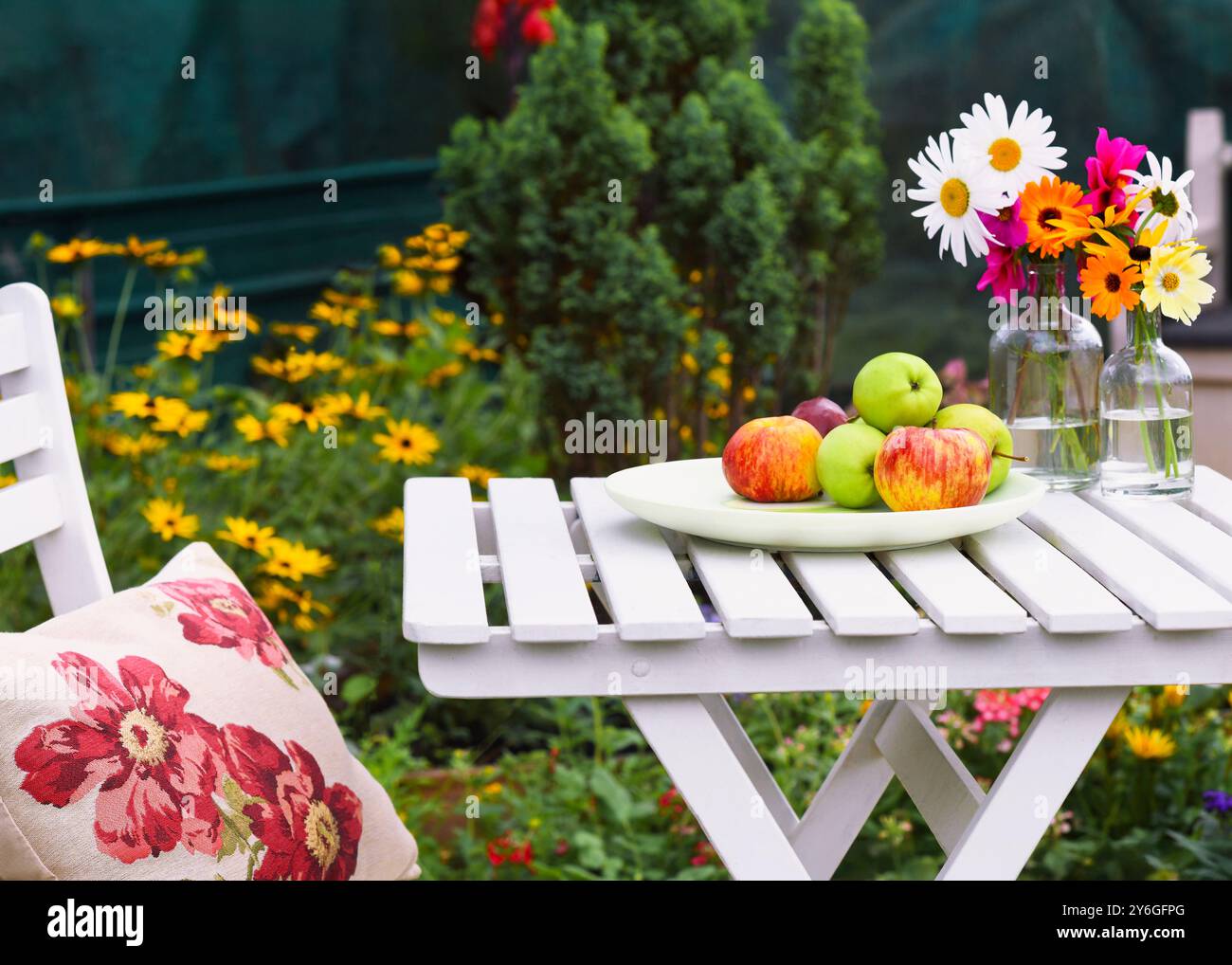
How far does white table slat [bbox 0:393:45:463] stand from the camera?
1.84 m

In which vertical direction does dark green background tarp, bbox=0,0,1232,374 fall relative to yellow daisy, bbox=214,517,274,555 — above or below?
above

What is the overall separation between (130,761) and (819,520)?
696mm

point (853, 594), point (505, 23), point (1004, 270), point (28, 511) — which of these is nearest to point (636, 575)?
point (853, 594)

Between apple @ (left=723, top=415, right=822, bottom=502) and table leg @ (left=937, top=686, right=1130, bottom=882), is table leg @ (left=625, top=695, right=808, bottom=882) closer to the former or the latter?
table leg @ (left=937, top=686, right=1130, bottom=882)

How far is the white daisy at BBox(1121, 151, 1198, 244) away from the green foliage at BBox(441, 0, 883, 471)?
1763 millimetres

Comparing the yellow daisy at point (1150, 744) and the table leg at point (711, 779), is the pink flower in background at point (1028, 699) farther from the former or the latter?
the table leg at point (711, 779)

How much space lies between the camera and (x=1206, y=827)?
2.32 metres

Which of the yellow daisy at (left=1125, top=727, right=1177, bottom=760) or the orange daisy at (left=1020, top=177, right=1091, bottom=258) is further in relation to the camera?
the yellow daisy at (left=1125, top=727, right=1177, bottom=760)

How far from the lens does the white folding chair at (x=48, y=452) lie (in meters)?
1.89

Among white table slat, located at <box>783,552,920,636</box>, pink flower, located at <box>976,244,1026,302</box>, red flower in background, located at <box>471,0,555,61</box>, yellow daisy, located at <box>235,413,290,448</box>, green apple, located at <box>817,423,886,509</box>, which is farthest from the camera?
red flower in background, located at <box>471,0,555,61</box>

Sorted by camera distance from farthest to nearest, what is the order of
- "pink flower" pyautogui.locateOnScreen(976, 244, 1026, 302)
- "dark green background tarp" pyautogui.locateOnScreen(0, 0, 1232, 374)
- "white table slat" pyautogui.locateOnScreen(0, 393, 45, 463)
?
"dark green background tarp" pyautogui.locateOnScreen(0, 0, 1232, 374), "white table slat" pyautogui.locateOnScreen(0, 393, 45, 463), "pink flower" pyautogui.locateOnScreen(976, 244, 1026, 302)

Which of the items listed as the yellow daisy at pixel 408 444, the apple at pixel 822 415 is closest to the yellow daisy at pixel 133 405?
the yellow daisy at pixel 408 444

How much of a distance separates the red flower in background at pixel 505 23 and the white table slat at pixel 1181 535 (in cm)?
270

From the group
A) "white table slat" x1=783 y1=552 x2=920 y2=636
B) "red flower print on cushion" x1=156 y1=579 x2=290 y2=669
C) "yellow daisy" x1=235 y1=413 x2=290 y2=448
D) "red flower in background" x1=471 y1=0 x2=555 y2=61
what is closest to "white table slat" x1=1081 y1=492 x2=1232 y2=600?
"white table slat" x1=783 y1=552 x2=920 y2=636
